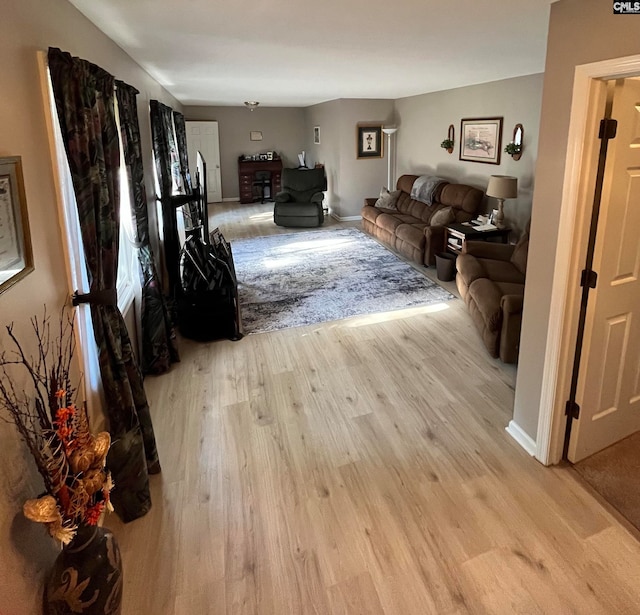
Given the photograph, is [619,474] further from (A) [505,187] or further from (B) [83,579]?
(A) [505,187]

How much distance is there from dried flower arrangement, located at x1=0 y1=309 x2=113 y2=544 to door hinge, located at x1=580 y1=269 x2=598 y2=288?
6.98ft

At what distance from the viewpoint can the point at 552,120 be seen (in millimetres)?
2082

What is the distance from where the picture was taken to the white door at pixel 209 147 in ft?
32.9

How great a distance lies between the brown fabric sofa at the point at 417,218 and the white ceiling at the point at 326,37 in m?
1.55

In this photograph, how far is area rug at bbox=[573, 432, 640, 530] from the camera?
214cm

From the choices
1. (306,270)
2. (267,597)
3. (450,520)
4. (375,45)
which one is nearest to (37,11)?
(375,45)

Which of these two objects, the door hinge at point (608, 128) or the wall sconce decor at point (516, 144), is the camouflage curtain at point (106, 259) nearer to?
the door hinge at point (608, 128)

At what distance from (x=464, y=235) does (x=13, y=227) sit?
453cm

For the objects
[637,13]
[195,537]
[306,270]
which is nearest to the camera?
[637,13]

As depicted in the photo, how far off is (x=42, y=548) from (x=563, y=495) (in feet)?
7.31

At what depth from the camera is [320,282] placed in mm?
5340

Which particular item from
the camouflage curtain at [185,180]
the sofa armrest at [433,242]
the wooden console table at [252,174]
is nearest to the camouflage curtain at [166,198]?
the camouflage curtain at [185,180]

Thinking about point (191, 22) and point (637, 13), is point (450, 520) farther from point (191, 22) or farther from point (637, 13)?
point (191, 22)

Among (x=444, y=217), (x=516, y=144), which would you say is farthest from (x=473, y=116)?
(x=444, y=217)
